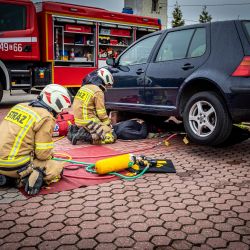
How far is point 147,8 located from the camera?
3912cm

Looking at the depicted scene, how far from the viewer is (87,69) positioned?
12125 mm

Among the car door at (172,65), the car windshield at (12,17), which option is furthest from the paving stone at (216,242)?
the car windshield at (12,17)

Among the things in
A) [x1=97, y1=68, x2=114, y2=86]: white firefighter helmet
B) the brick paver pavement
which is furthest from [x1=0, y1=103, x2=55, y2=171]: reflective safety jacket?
[x1=97, y1=68, x2=114, y2=86]: white firefighter helmet

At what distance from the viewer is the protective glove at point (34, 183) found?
3.52m

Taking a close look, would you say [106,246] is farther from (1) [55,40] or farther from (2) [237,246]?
(1) [55,40]

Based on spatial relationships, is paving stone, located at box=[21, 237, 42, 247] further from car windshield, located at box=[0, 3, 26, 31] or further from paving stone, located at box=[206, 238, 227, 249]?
car windshield, located at box=[0, 3, 26, 31]

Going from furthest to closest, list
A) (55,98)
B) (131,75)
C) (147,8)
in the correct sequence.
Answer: (147,8)
(131,75)
(55,98)

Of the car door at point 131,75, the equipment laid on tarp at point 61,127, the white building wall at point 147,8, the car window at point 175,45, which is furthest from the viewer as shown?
the white building wall at point 147,8

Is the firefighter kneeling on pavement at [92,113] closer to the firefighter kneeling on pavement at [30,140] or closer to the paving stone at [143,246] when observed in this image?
the firefighter kneeling on pavement at [30,140]

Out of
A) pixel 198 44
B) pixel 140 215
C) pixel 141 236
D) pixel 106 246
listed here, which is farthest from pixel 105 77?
pixel 106 246

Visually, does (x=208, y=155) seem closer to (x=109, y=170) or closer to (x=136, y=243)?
(x=109, y=170)

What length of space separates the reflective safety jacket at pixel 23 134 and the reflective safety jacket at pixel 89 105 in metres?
2.28

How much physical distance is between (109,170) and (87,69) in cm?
844

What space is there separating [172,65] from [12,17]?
6.27m
